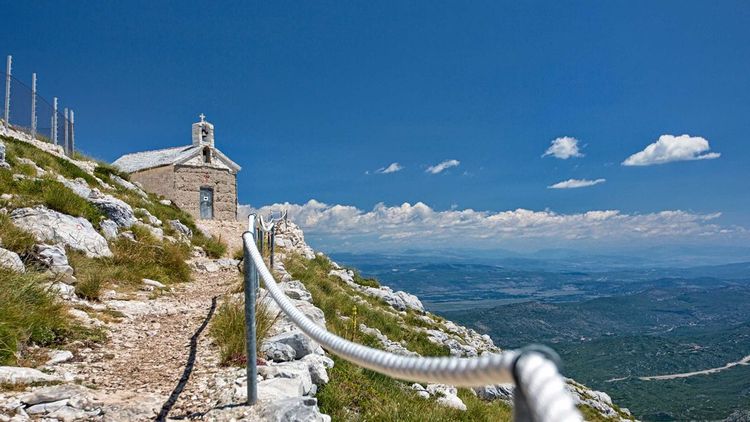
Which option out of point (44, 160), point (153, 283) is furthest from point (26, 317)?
point (44, 160)

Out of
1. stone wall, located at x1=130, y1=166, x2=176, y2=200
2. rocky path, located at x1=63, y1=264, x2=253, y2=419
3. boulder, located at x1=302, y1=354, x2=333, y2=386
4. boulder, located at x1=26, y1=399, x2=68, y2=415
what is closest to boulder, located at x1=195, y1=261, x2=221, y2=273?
rocky path, located at x1=63, y1=264, x2=253, y2=419

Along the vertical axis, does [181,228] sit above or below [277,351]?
above

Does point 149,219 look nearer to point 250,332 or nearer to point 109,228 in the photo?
point 109,228

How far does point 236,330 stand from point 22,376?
2.25 metres

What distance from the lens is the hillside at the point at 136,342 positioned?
3.95 m

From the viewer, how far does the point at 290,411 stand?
3.75 metres

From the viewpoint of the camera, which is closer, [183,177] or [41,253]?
[41,253]

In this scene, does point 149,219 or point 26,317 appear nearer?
point 26,317

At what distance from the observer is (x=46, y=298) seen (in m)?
5.82

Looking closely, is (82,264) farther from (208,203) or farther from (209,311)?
(208,203)

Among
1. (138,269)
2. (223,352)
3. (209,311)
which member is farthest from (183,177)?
(223,352)

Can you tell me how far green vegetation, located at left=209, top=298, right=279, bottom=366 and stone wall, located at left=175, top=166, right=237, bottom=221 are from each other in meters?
28.7

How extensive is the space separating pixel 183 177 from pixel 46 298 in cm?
2939

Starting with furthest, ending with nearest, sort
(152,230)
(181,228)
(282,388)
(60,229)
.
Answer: (181,228) < (152,230) < (60,229) < (282,388)
